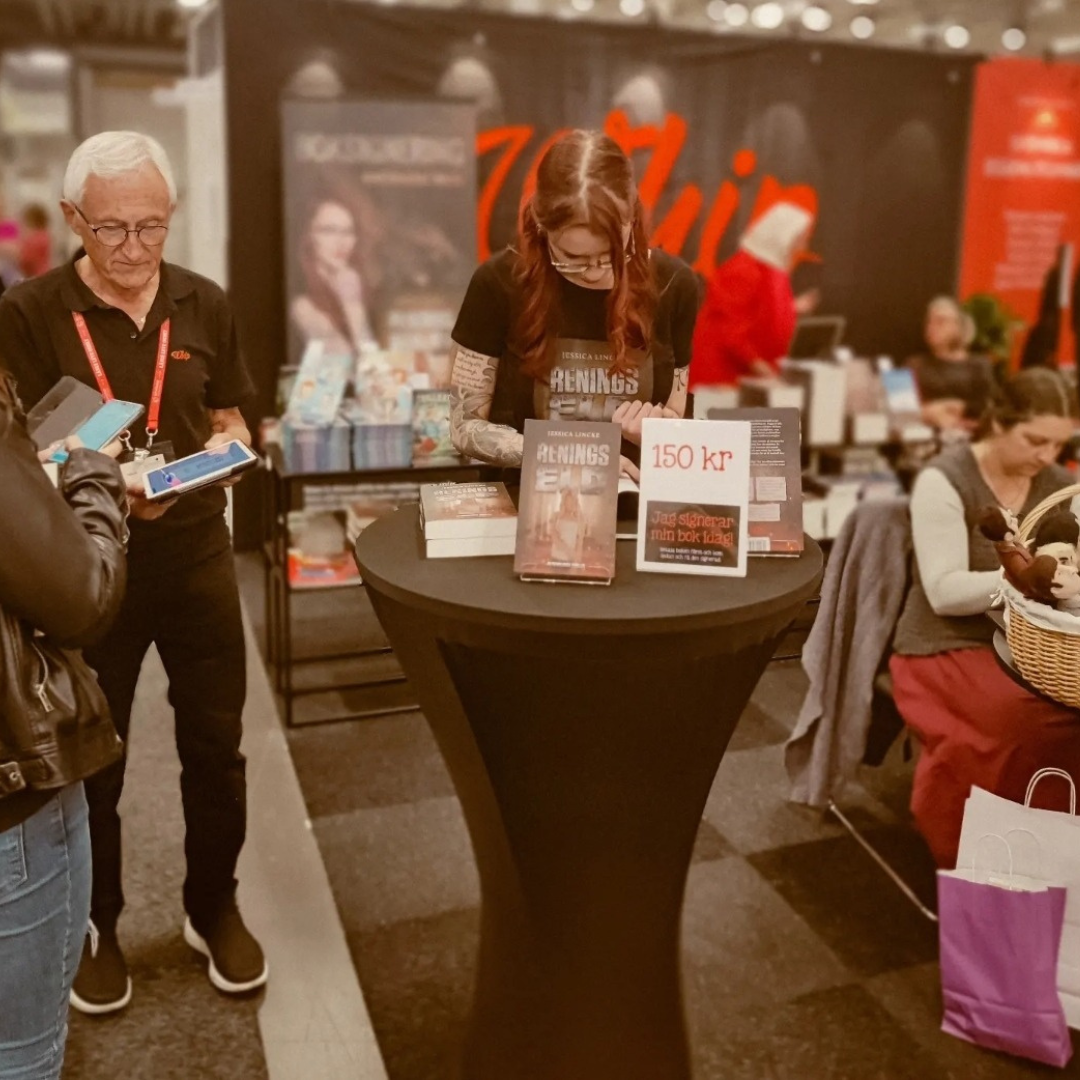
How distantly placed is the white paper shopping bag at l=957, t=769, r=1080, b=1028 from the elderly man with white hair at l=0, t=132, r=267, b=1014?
53.8 inches

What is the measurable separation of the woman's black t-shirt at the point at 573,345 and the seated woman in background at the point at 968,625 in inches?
36.9

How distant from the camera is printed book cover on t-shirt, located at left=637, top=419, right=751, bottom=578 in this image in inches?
61.6

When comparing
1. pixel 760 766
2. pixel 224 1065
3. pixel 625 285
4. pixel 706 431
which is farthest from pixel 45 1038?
pixel 760 766

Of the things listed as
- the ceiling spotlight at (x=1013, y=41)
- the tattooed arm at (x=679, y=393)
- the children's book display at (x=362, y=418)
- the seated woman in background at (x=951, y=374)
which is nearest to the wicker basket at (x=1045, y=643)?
the tattooed arm at (x=679, y=393)

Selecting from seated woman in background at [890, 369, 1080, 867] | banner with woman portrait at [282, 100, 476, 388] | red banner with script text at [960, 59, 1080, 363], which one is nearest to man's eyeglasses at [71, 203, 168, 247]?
seated woman in background at [890, 369, 1080, 867]

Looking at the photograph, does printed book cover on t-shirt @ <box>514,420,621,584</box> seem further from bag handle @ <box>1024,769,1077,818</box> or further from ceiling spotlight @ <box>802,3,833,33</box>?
ceiling spotlight @ <box>802,3,833,33</box>

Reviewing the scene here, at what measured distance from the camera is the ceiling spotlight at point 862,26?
38.8 feet

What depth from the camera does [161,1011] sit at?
7.51ft

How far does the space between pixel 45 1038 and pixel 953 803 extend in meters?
1.80

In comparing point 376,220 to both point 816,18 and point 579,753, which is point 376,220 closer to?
point 579,753

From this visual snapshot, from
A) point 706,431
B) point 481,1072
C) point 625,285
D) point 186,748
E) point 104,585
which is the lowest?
point 481,1072

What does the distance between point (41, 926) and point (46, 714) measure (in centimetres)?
28

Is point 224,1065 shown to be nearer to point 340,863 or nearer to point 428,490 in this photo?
point 340,863

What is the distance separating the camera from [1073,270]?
23.3 ft
